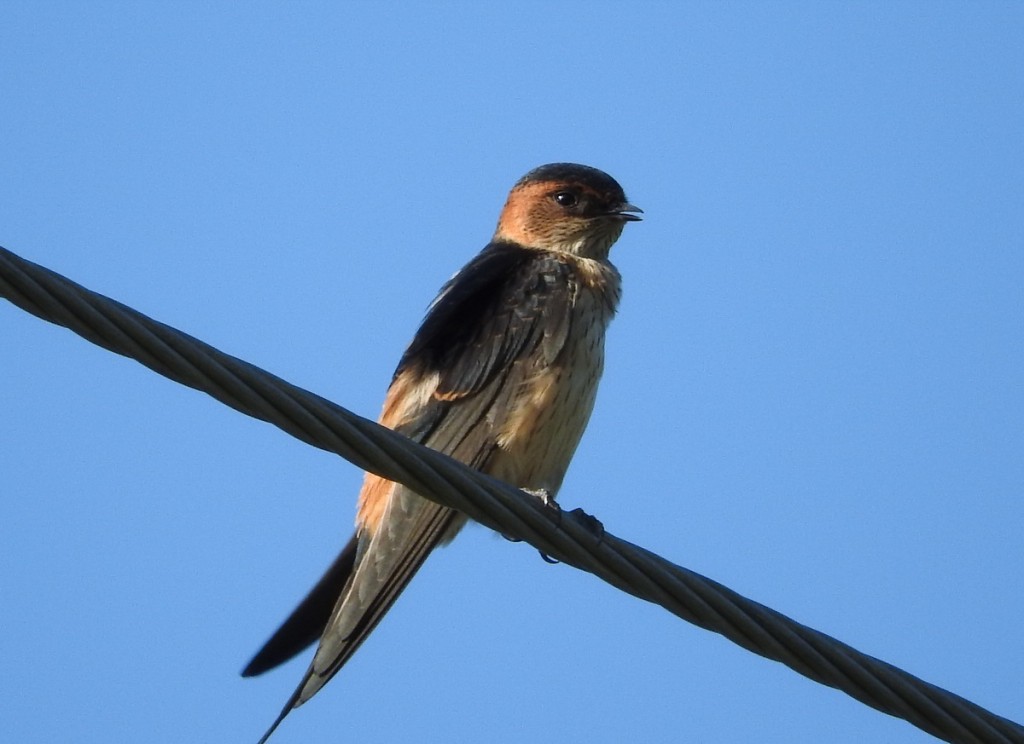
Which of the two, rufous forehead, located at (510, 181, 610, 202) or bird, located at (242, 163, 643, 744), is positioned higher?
rufous forehead, located at (510, 181, 610, 202)

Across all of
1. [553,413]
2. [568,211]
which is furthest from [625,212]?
[553,413]

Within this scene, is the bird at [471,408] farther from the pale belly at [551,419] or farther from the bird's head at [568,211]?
the bird's head at [568,211]

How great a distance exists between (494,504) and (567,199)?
3.97 m

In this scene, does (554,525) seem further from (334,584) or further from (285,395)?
(334,584)

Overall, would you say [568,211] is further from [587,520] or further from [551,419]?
[587,520]

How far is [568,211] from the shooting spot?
7.38m

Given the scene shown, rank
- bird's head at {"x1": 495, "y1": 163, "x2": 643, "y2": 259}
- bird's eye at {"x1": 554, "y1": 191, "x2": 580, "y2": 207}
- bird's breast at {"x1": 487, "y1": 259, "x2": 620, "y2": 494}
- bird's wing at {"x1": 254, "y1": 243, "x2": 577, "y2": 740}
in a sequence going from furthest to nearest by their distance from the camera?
bird's eye at {"x1": 554, "y1": 191, "x2": 580, "y2": 207}, bird's head at {"x1": 495, "y1": 163, "x2": 643, "y2": 259}, bird's breast at {"x1": 487, "y1": 259, "x2": 620, "y2": 494}, bird's wing at {"x1": 254, "y1": 243, "x2": 577, "y2": 740}

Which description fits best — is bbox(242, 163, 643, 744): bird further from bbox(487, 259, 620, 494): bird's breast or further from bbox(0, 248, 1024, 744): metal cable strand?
bbox(0, 248, 1024, 744): metal cable strand

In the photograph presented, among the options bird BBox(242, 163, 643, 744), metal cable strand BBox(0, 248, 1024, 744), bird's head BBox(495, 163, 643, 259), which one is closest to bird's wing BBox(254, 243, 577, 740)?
bird BBox(242, 163, 643, 744)

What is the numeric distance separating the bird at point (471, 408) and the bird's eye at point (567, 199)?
615 mm

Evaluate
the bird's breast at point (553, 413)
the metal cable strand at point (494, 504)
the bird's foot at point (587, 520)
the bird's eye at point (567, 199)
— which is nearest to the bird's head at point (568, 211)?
the bird's eye at point (567, 199)

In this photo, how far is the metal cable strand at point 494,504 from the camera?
10.2ft

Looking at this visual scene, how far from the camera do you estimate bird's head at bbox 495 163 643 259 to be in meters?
7.30

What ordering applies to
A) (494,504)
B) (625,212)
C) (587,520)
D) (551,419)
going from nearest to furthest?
(494,504)
(587,520)
(551,419)
(625,212)
